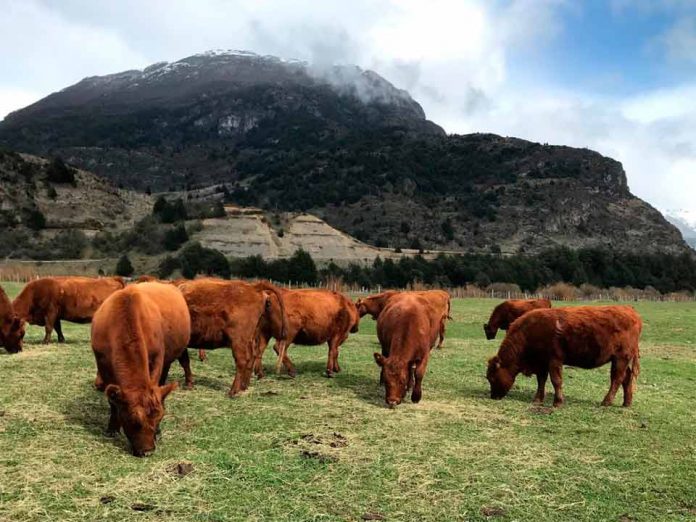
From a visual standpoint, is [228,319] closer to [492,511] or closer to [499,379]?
[499,379]

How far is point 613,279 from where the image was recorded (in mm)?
85125

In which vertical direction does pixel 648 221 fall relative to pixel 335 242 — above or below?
above

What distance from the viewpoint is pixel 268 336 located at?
1199cm

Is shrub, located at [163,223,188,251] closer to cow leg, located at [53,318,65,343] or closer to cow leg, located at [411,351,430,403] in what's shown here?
cow leg, located at [53,318,65,343]

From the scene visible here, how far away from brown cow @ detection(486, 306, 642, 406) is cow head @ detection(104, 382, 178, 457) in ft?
21.3

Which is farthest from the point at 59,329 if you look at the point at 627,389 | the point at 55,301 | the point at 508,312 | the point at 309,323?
the point at 508,312

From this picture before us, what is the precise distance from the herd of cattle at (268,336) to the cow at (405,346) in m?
0.02

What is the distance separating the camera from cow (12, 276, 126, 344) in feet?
49.1

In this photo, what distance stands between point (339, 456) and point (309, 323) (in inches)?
220

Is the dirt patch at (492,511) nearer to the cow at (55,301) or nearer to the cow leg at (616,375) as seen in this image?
the cow leg at (616,375)

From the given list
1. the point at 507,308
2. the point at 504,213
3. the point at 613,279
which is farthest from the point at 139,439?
the point at 504,213

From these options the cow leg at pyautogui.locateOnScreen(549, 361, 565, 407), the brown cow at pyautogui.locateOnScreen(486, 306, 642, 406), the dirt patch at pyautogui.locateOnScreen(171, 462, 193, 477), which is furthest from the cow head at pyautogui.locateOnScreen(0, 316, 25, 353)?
the cow leg at pyautogui.locateOnScreen(549, 361, 565, 407)

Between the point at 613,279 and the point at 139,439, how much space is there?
88657mm

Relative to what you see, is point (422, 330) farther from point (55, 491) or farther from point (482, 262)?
point (482, 262)
